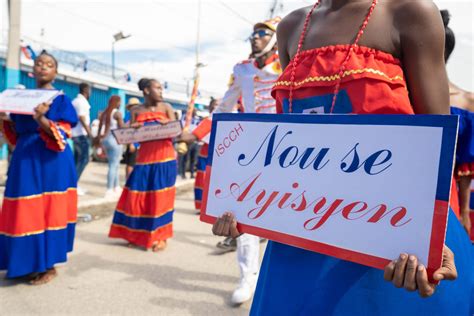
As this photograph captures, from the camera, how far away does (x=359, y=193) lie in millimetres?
915

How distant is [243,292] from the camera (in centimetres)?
287

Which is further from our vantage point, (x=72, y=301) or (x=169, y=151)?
(x=169, y=151)

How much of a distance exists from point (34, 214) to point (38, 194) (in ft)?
0.49

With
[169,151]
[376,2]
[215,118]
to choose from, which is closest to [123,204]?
[169,151]

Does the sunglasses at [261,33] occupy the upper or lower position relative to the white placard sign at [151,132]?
upper

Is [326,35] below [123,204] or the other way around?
the other way around

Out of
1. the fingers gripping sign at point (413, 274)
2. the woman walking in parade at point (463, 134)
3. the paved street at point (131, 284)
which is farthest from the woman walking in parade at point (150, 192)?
the fingers gripping sign at point (413, 274)

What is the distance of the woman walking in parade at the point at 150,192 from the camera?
14.0 feet

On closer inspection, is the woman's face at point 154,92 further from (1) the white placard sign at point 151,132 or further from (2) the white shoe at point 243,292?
(2) the white shoe at point 243,292

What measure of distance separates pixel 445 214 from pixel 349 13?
0.64 meters

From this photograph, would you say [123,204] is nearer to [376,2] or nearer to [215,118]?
[215,118]

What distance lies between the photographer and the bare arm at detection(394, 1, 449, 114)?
105cm

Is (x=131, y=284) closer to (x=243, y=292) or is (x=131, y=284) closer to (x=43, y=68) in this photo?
(x=243, y=292)

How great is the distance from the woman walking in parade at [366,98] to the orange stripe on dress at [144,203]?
10.7 feet
